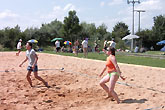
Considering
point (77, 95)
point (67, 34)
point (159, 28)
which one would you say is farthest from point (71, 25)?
point (77, 95)

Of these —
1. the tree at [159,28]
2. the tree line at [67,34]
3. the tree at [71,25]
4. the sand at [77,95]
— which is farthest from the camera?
the tree at [159,28]

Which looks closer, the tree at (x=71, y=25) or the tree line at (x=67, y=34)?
the tree line at (x=67, y=34)

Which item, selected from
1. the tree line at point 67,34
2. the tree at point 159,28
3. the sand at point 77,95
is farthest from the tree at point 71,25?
the sand at point 77,95

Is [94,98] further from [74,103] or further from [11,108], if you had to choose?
[11,108]

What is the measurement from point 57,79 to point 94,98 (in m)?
2.98

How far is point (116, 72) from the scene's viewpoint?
5.44 metres

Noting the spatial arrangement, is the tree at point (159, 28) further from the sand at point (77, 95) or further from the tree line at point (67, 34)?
the sand at point (77, 95)

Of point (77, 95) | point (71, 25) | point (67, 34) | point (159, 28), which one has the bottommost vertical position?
point (77, 95)

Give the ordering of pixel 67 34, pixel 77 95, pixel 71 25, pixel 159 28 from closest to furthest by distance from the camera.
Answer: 1. pixel 77 95
2. pixel 71 25
3. pixel 67 34
4. pixel 159 28

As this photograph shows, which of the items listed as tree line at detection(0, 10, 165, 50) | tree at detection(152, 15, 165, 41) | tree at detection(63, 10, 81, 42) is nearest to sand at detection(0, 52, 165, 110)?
tree line at detection(0, 10, 165, 50)

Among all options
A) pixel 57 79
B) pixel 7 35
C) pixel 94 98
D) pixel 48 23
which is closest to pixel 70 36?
pixel 7 35

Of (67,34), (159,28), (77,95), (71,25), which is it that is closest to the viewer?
(77,95)

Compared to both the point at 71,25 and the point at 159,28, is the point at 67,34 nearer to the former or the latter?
the point at 71,25

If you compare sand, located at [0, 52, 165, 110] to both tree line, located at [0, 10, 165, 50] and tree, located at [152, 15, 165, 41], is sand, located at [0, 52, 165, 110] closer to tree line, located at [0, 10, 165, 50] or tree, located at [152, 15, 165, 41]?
tree line, located at [0, 10, 165, 50]
